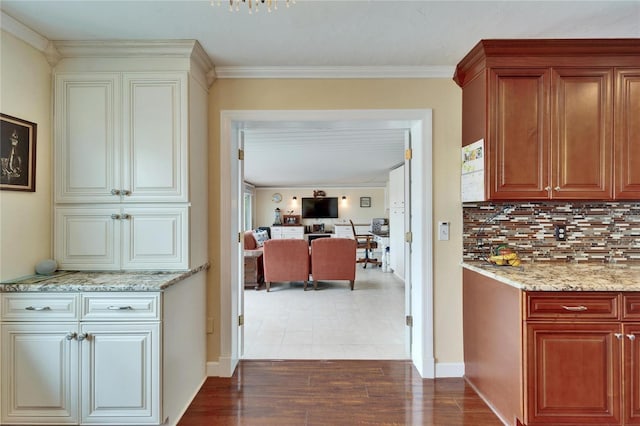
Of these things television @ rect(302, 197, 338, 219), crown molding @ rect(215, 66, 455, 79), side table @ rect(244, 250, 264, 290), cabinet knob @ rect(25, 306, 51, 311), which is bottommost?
side table @ rect(244, 250, 264, 290)

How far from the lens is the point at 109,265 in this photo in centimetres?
217

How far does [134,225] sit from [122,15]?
1296 millimetres

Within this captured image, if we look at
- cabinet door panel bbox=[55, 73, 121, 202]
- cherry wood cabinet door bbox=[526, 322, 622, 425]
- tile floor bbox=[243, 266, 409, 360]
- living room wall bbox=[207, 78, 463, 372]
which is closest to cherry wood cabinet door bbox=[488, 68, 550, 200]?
living room wall bbox=[207, 78, 463, 372]

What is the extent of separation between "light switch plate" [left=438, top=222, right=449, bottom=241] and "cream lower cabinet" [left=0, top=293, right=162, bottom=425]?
2.08m

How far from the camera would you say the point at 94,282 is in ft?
6.14

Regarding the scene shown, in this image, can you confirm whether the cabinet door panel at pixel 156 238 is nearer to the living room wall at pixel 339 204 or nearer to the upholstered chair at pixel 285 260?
the upholstered chair at pixel 285 260

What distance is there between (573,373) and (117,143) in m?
3.15

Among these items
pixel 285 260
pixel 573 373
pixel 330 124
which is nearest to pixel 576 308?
pixel 573 373

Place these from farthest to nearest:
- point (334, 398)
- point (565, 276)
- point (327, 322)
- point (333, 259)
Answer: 1. point (333, 259)
2. point (327, 322)
3. point (334, 398)
4. point (565, 276)

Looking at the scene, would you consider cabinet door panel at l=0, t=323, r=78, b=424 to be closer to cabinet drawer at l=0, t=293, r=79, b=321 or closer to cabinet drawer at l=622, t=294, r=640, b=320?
cabinet drawer at l=0, t=293, r=79, b=321

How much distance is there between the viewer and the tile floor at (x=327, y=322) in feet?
10.0

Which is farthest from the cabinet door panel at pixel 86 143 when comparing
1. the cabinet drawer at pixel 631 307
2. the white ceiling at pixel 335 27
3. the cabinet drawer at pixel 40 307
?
the cabinet drawer at pixel 631 307

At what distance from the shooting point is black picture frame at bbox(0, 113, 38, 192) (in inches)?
73.3

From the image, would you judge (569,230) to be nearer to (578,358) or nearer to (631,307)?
(631,307)
